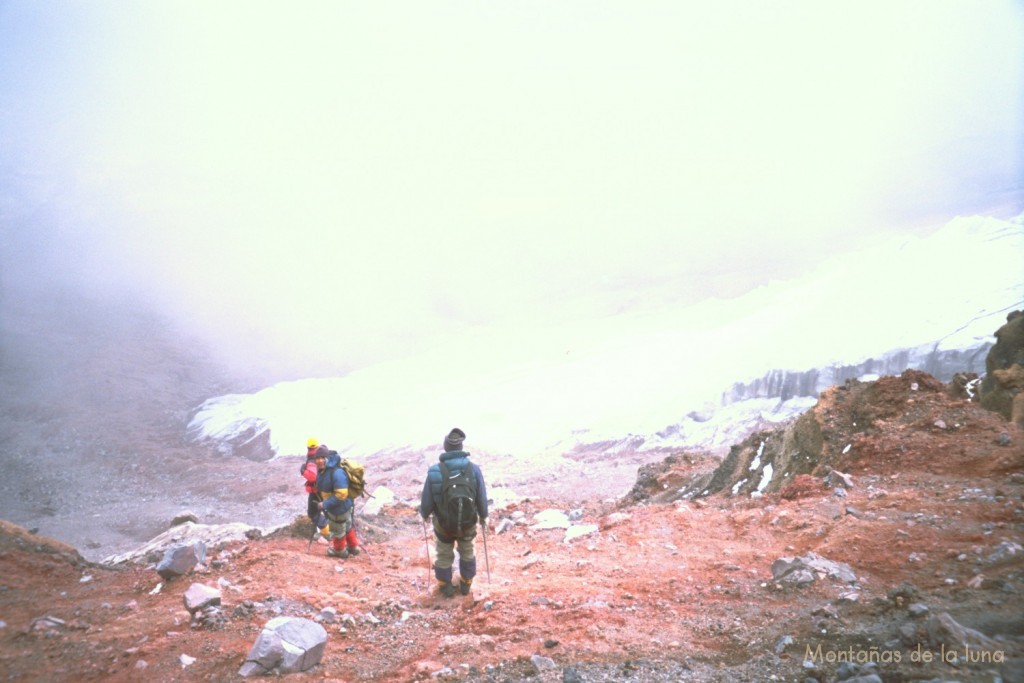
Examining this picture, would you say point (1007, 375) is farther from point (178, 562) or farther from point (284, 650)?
point (178, 562)

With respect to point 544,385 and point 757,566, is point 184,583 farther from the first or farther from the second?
point 544,385

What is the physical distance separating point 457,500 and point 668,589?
2.60m

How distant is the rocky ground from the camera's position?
4.04 m

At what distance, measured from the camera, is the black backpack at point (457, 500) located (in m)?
6.33

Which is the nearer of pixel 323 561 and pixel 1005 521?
pixel 1005 521

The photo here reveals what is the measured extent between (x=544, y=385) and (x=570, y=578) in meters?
28.9

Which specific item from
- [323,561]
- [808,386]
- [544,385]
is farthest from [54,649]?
[544,385]

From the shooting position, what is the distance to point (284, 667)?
4.55 metres

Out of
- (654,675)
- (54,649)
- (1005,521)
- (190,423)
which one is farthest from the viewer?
(190,423)

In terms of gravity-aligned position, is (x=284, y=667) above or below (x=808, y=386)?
above

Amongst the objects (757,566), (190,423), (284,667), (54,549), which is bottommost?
(190,423)

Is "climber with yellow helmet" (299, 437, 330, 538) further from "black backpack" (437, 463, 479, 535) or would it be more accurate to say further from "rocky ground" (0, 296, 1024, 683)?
"black backpack" (437, 463, 479, 535)

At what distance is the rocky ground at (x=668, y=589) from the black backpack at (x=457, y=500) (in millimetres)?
888

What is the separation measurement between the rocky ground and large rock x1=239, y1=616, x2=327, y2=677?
204mm
